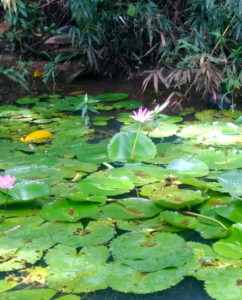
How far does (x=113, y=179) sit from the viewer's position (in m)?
1.96

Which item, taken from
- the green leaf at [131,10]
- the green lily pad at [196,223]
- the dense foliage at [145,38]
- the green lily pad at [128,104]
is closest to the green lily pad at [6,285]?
the green lily pad at [196,223]

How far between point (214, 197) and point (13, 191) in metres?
0.68

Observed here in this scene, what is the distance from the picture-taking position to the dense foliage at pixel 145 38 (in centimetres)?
321

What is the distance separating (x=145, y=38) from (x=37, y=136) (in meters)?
1.47

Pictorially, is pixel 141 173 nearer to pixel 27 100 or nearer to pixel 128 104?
pixel 128 104

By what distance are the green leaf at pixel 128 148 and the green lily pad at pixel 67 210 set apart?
17.4 inches

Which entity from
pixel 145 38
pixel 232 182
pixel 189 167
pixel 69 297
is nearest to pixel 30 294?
pixel 69 297

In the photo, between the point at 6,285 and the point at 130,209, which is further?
the point at 130,209

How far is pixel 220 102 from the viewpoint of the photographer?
3.20 m

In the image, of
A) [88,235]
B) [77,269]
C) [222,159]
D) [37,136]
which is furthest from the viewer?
[37,136]

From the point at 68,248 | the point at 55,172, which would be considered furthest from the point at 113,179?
the point at 68,248

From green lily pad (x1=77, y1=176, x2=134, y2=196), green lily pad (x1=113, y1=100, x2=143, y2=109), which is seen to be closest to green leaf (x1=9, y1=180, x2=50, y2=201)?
green lily pad (x1=77, y1=176, x2=134, y2=196)

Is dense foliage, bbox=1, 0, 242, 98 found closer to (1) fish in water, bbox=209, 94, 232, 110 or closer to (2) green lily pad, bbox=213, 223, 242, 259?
(1) fish in water, bbox=209, 94, 232, 110

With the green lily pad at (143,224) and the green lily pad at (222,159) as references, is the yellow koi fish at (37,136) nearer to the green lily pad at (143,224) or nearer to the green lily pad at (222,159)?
the green lily pad at (222,159)
